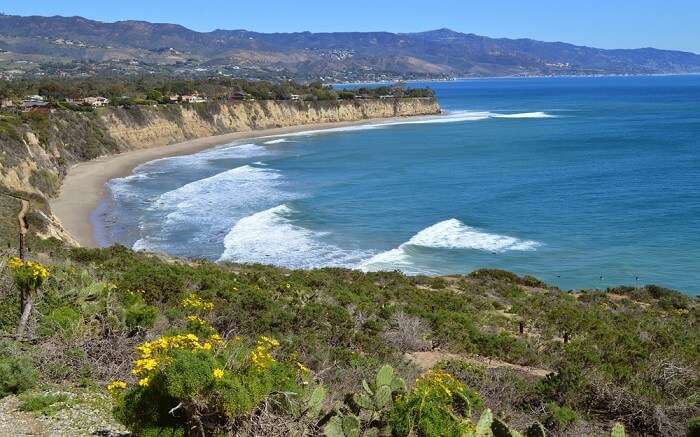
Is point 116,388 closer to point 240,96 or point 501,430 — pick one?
point 501,430

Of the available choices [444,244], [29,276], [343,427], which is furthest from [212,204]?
[343,427]

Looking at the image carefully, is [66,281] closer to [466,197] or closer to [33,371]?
[33,371]

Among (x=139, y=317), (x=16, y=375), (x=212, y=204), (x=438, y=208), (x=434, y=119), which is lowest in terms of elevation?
(x=434, y=119)

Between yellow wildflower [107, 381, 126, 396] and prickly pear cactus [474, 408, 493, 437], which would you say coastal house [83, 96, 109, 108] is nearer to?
yellow wildflower [107, 381, 126, 396]

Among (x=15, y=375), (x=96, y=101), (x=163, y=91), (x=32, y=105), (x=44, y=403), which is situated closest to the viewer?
(x=44, y=403)

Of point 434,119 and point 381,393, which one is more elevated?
point 381,393

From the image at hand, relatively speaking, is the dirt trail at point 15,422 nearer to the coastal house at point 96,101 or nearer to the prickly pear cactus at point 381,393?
the prickly pear cactus at point 381,393
